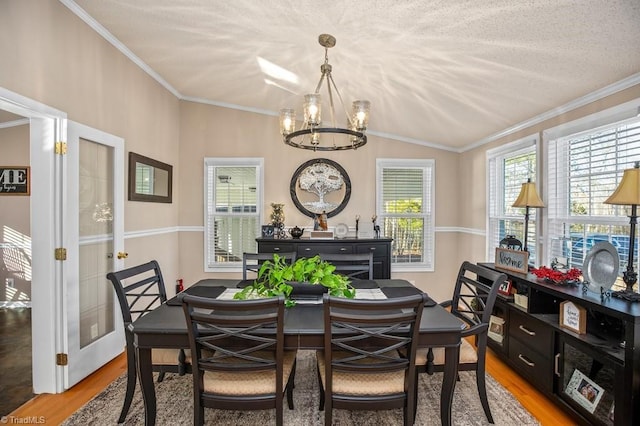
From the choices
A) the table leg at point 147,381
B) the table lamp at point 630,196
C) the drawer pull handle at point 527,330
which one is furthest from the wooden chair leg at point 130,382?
the table lamp at point 630,196

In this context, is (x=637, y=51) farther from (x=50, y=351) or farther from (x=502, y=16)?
(x=50, y=351)

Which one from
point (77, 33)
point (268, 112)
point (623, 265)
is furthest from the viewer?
point (268, 112)

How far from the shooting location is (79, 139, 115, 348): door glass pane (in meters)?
2.76

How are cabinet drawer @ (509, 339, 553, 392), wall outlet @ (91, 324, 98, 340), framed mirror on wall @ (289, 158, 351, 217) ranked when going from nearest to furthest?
cabinet drawer @ (509, 339, 553, 392) → wall outlet @ (91, 324, 98, 340) → framed mirror on wall @ (289, 158, 351, 217)

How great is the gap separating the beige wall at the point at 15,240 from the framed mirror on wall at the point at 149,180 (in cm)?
203

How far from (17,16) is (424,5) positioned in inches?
103

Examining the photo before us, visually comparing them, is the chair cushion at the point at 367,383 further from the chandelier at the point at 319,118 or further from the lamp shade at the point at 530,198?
the lamp shade at the point at 530,198

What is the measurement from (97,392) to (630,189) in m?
3.96

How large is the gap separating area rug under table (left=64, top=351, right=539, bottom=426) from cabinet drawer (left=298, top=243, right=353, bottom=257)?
179cm

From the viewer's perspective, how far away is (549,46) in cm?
207

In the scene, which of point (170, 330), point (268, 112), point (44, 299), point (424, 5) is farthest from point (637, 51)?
point (44, 299)

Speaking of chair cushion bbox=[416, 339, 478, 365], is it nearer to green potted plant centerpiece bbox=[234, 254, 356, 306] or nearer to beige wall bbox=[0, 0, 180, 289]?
green potted plant centerpiece bbox=[234, 254, 356, 306]

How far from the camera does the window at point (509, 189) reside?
3.36 meters

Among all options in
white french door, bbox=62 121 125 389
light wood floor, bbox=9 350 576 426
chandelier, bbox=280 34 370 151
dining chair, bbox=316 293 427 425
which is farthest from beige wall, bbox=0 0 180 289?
dining chair, bbox=316 293 427 425
